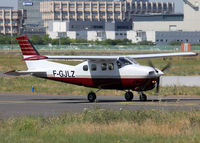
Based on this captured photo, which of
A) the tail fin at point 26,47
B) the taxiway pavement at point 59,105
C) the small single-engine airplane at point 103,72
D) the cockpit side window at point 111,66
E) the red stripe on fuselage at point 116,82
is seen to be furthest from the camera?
the tail fin at point 26,47

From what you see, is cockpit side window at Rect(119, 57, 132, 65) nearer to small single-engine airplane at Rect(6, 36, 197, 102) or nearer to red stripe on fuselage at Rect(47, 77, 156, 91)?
small single-engine airplane at Rect(6, 36, 197, 102)

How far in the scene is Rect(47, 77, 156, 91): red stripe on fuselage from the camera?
27.1 m

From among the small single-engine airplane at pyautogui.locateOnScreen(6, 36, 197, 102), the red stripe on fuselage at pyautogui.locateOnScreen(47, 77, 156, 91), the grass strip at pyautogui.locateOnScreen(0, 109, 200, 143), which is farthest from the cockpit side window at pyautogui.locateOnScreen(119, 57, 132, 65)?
the grass strip at pyautogui.locateOnScreen(0, 109, 200, 143)

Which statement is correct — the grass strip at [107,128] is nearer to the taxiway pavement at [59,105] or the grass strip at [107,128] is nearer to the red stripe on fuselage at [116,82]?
the taxiway pavement at [59,105]

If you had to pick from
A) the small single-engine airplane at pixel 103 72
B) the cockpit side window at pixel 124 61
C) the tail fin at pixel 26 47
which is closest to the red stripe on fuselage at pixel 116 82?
the small single-engine airplane at pixel 103 72

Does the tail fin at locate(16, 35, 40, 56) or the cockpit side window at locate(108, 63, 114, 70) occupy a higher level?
the tail fin at locate(16, 35, 40, 56)

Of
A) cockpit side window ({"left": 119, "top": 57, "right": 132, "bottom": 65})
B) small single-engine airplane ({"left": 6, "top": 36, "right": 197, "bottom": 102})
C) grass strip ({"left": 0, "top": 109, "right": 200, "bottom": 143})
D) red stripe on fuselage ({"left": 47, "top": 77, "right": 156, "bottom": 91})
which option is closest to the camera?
grass strip ({"left": 0, "top": 109, "right": 200, "bottom": 143})

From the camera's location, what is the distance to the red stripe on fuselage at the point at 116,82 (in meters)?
27.1

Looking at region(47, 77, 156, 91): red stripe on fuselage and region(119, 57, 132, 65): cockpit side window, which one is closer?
region(47, 77, 156, 91): red stripe on fuselage

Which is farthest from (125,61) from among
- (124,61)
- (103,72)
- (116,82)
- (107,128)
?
(107,128)

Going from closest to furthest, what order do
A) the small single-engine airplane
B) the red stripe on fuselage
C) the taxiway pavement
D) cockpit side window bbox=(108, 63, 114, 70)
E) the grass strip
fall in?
the grass strip < the taxiway pavement < the small single-engine airplane < the red stripe on fuselage < cockpit side window bbox=(108, 63, 114, 70)

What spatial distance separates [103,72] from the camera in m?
28.2

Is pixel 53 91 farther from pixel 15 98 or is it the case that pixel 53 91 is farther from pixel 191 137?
pixel 191 137

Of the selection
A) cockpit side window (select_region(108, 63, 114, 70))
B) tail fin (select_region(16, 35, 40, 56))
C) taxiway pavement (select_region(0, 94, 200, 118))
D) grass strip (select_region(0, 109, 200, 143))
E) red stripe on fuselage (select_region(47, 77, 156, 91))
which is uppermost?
tail fin (select_region(16, 35, 40, 56))
